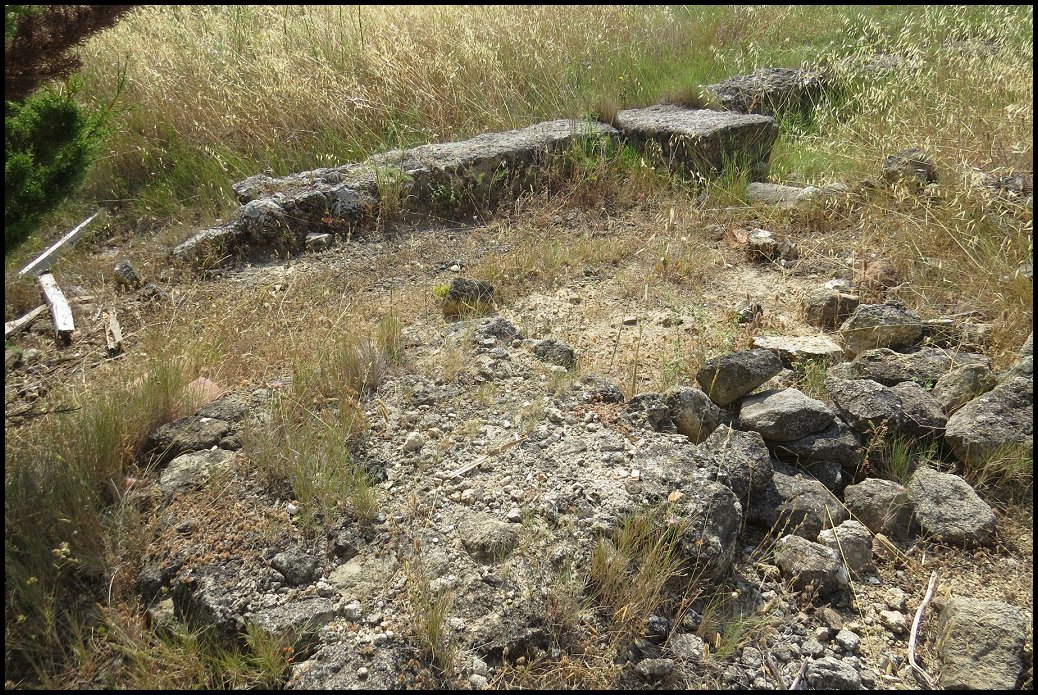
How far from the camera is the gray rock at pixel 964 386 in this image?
3338mm

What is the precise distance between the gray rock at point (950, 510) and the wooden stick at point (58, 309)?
457cm

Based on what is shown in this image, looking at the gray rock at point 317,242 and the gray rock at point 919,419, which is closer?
the gray rock at point 919,419

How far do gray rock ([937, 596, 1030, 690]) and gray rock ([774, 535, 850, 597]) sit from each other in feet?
1.20

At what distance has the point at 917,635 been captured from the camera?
2600 millimetres

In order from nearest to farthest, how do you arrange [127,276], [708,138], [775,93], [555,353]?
[555,353], [127,276], [708,138], [775,93]

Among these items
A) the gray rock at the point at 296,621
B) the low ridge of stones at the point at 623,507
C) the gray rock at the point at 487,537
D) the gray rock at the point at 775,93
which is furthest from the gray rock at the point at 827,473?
the gray rock at the point at 775,93

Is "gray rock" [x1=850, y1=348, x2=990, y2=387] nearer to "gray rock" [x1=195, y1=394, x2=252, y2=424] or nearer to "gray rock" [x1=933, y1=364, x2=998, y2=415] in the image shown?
"gray rock" [x1=933, y1=364, x2=998, y2=415]

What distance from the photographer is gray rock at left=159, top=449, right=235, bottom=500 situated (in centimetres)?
290

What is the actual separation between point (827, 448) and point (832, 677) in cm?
105

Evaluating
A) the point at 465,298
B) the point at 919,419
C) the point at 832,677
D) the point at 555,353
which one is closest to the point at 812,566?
the point at 832,677

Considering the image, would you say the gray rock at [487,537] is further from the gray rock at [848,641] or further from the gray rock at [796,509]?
the gray rock at [848,641]

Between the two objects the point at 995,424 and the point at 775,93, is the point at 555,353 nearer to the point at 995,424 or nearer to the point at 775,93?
the point at 995,424

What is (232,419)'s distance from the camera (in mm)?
3275

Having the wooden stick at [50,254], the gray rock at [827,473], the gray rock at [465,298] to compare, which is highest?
the wooden stick at [50,254]
